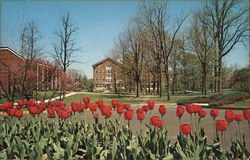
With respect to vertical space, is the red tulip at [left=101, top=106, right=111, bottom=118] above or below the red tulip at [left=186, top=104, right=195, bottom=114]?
below

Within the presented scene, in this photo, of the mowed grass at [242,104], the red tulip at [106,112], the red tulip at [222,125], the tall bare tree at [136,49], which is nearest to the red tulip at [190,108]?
the red tulip at [222,125]

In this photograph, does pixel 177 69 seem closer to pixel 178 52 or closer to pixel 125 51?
pixel 178 52

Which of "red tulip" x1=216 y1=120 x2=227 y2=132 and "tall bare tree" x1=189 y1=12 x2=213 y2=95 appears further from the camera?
"tall bare tree" x1=189 y1=12 x2=213 y2=95

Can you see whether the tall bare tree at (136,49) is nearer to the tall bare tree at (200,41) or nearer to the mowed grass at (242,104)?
the tall bare tree at (200,41)

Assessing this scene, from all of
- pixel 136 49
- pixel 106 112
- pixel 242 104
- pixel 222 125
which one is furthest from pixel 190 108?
pixel 136 49

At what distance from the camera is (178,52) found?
39656 millimetres

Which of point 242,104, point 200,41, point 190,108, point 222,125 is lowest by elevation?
point 242,104

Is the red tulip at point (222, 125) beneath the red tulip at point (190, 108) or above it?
beneath

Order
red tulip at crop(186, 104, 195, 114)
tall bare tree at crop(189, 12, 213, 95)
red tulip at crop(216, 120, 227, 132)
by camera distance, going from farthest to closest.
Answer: tall bare tree at crop(189, 12, 213, 95) → red tulip at crop(186, 104, 195, 114) → red tulip at crop(216, 120, 227, 132)

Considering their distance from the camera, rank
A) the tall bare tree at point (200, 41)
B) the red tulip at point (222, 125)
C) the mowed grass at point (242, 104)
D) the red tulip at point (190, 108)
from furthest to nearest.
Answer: the tall bare tree at point (200, 41)
the mowed grass at point (242, 104)
the red tulip at point (190, 108)
the red tulip at point (222, 125)

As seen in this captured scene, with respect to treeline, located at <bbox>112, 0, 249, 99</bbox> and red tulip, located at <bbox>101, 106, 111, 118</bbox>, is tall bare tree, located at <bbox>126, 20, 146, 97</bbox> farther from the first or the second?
red tulip, located at <bbox>101, 106, 111, 118</bbox>

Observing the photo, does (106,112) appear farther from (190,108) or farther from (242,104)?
(242,104)

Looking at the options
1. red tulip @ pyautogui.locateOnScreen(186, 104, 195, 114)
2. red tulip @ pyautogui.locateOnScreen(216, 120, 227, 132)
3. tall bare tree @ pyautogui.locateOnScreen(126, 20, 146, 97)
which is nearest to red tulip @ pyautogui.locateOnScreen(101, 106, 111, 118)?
red tulip @ pyautogui.locateOnScreen(186, 104, 195, 114)

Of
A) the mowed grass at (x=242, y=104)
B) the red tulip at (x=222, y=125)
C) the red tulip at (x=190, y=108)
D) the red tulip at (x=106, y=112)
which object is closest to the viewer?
Answer: the red tulip at (x=222, y=125)
